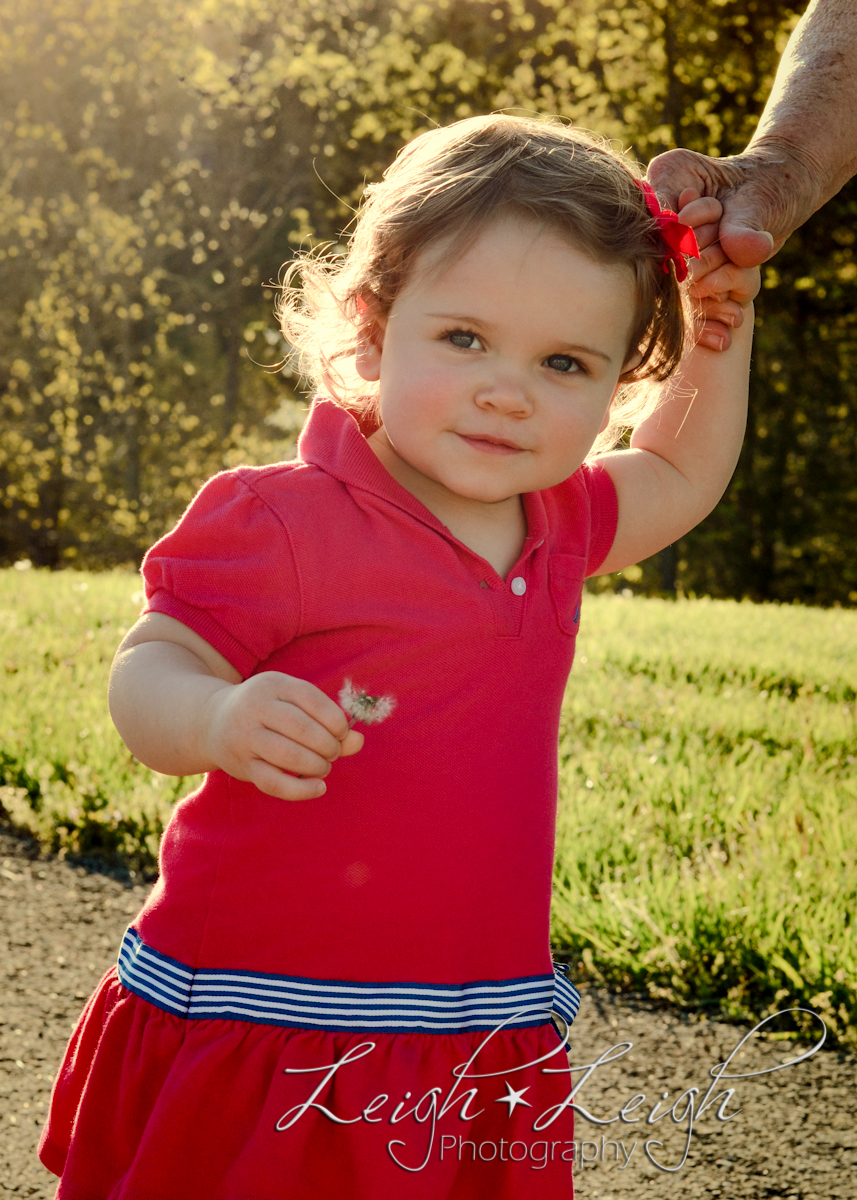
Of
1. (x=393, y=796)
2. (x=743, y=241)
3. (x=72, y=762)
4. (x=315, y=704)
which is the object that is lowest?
(x=72, y=762)

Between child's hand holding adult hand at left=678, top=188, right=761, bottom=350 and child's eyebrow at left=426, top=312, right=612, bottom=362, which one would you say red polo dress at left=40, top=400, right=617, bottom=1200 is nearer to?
child's eyebrow at left=426, top=312, right=612, bottom=362

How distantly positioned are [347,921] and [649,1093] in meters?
1.00

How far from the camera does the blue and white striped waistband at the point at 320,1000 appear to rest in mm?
1469

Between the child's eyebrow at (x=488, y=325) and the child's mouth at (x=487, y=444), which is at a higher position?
the child's eyebrow at (x=488, y=325)

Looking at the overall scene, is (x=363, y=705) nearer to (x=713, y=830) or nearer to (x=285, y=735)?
(x=285, y=735)

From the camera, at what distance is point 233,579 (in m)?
1.43

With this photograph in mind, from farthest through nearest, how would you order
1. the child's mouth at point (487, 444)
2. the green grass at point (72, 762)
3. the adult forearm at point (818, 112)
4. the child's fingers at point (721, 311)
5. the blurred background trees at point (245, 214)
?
the blurred background trees at point (245, 214)
the green grass at point (72, 762)
the adult forearm at point (818, 112)
the child's fingers at point (721, 311)
the child's mouth at point (487, 444)

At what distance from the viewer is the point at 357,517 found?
1.52 meters

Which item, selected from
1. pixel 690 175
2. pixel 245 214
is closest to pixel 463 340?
pixel 690 175

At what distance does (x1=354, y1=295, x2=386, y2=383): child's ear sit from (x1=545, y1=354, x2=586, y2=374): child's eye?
0.27 meters

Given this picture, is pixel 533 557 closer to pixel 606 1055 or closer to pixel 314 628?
pixel 314 628

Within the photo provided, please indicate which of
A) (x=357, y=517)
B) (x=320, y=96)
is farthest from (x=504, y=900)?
(x=320, y=96)

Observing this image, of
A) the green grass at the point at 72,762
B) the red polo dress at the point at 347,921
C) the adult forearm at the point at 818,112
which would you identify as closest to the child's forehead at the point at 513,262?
the red polo dress at the point at 347,921

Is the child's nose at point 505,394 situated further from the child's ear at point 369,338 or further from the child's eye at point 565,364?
the child's ear at point 369,338
